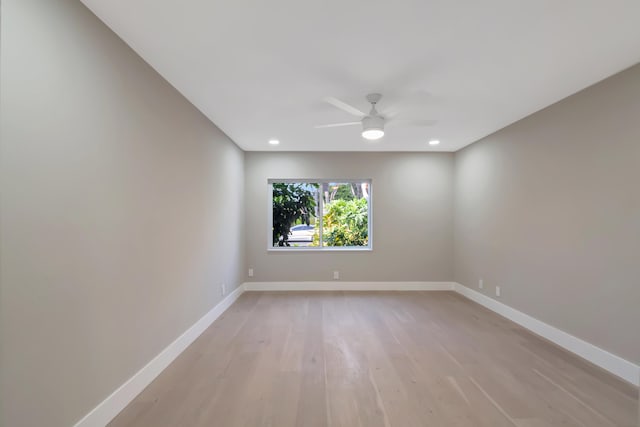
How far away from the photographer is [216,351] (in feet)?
9.18

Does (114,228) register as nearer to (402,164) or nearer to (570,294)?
(570,294)

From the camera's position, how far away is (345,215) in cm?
527

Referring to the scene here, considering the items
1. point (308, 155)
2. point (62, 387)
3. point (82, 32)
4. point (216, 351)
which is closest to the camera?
point (62, 387)

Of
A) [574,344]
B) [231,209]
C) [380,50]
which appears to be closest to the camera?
[380,50]

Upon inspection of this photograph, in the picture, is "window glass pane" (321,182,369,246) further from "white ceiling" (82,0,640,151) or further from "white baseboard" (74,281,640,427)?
"white ceiling" (82,0,640,151)

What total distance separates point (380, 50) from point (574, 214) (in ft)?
7.84

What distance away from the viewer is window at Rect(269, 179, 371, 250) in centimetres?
522

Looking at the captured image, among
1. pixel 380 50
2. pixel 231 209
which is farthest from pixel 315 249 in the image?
pixel 380 50

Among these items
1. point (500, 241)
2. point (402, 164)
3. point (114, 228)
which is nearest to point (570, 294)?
point (500, 241)

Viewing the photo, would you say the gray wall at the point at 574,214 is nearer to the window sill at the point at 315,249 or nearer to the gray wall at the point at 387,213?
the gray wall at the point at 387,213

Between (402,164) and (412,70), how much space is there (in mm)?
2937

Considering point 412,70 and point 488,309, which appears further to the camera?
point 488,309

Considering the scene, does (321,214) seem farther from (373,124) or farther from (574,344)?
(574,344)

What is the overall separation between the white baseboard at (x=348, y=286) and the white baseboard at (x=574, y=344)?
39.6 inches
